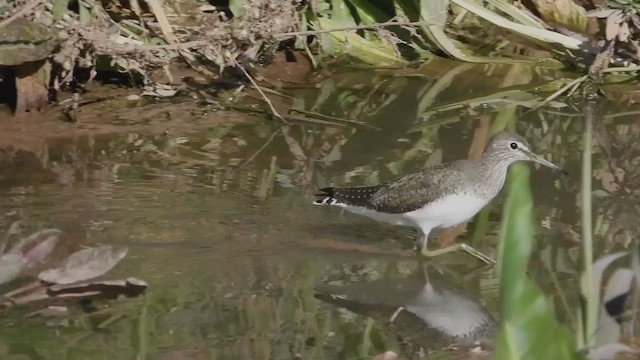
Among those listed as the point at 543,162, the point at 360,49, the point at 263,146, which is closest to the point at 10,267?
the point at 263,146

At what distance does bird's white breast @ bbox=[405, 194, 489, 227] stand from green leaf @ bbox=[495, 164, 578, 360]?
2509 mm

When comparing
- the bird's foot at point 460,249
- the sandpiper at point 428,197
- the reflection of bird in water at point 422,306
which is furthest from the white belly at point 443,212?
the reflection of bird in water at point 422,306

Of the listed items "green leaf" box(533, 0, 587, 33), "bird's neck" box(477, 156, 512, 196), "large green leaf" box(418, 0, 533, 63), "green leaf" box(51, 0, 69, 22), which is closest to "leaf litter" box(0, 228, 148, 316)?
"bird's neck" box(477, 156, 512, 196)

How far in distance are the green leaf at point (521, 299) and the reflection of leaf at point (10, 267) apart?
2.06 m

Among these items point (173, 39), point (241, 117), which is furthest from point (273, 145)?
point (173, 39)

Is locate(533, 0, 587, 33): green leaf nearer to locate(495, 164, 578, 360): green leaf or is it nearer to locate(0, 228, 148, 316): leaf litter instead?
locate(0, 228, 148, 316): leaf litter

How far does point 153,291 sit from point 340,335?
0.76m

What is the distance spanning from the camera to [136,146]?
6.27 m

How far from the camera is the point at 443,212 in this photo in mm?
5199

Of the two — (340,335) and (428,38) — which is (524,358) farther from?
(428,38)

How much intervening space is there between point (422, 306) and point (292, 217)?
1005mm

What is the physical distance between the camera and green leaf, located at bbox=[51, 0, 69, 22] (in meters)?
6.68

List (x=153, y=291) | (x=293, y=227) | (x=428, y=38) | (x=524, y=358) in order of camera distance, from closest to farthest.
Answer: (x=524, y=358), (x=153, y=291), (x=293, y=227), (x=428, y=38)

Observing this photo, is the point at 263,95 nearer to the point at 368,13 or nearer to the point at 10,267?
the point at 368,13
